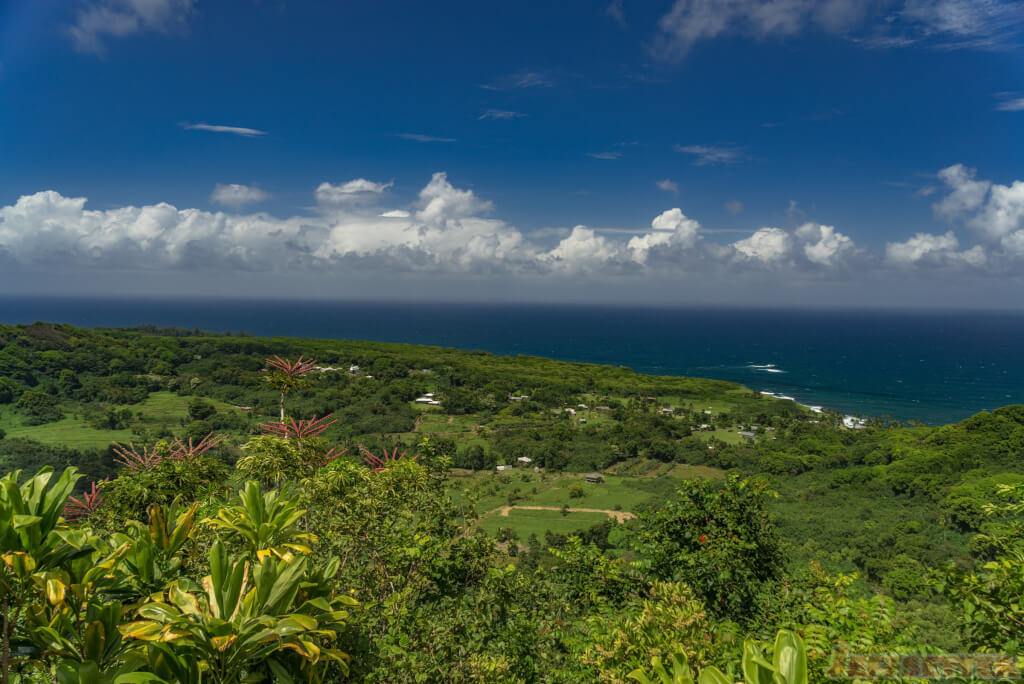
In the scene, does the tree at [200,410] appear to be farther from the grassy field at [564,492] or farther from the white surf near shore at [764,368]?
the white surf near shore at [764,368]

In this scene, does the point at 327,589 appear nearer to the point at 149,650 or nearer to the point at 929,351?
the point at 149,650

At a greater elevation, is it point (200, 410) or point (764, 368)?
point (764, 368)

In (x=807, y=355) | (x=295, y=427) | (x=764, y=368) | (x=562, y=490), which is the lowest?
(x=562, y=490)

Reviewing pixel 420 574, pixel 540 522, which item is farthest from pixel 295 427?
pixel 540 522

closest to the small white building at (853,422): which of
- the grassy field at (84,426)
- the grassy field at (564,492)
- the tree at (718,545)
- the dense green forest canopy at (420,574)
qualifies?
the grassy field at (564,492)

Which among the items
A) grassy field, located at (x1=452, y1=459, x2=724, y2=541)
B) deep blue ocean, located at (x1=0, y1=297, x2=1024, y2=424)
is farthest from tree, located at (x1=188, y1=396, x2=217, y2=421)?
deep blue ocean, located at (x1=0, y1=297, x2=1024, y2=424)

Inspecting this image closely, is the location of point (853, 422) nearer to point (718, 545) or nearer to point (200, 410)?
point (718, 545)

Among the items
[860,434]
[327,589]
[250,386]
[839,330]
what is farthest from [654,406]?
[839,330]

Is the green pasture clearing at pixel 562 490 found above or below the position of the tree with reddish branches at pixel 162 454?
below
